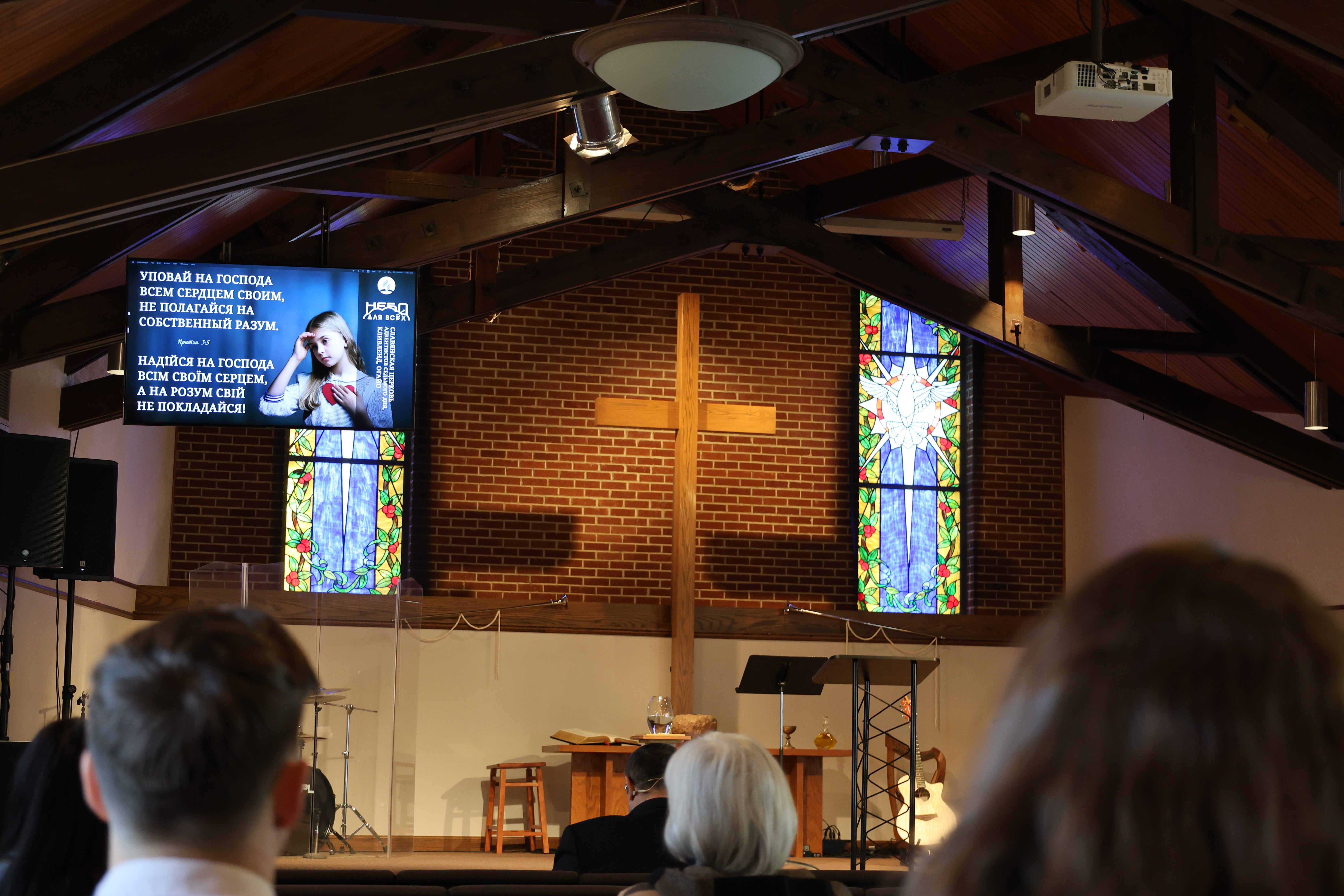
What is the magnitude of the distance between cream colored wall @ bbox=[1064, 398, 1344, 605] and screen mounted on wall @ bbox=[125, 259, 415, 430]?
514cm

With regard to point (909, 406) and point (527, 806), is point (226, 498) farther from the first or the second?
point (909, 406)

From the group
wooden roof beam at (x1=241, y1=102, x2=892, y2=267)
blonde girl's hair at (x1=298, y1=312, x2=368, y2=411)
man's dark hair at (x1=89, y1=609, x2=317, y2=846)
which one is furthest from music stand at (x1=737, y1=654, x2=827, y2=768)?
man's dark hair at (x1=89, y1=609, x2=317, y2=846)

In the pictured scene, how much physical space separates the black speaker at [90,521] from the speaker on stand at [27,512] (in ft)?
1.18

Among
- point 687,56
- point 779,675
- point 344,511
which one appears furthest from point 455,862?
point 687,56

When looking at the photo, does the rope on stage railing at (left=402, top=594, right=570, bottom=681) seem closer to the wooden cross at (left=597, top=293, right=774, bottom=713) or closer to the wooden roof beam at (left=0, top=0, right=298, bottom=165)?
the wooden cross at (left=597, top=293, right=774, bottom=713)

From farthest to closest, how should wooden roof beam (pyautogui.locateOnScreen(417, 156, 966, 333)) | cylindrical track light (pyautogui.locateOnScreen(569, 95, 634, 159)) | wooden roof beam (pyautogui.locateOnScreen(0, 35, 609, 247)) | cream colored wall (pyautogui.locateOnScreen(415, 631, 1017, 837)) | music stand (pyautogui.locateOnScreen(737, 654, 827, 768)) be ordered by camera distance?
cream colored wall (pyautogui.locateOnScreen(415, 631, 1017, 837)), music stand (pyautogui.locateOnScreen(737, 654, 827, 768)), wooden roof beam (pyautogui.locateOnScreen(417, 156, 966, 333)), cylindrical track light (pyautogui.locateOnScreen(569, 95, 634, 159)), wooden roof beam (pyautogui.locateOnScreen(0, 35, 609, 247))

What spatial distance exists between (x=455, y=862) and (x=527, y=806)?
1.07 m

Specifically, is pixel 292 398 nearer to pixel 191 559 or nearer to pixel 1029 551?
pixel 191 559

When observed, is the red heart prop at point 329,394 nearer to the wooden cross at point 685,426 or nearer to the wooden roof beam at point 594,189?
the wooden roof beam at point 594,189

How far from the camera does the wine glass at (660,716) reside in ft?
30.0

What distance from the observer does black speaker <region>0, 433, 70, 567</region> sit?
6.10 metres

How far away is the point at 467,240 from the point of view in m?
6.82

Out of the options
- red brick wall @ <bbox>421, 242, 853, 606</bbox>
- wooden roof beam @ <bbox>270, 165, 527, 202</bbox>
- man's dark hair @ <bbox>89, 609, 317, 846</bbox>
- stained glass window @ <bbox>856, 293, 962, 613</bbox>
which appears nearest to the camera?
man's dark hair @ <bbox>89, 609, 317, 846</bbox>

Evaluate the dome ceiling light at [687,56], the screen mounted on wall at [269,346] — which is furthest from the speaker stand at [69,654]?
the dome ceiling light at [687,56]
